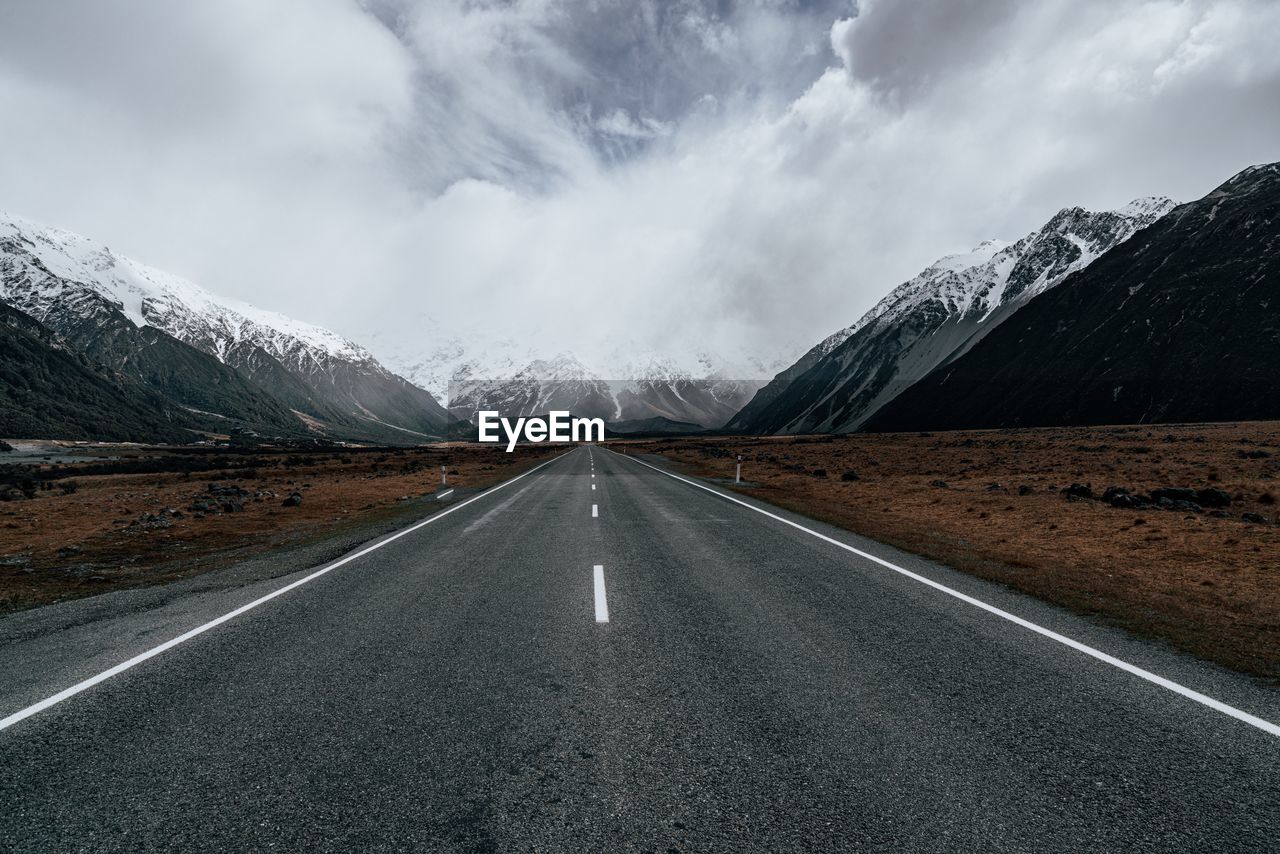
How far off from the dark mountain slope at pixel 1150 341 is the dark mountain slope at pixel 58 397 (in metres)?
227

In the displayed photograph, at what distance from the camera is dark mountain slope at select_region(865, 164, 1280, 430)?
108 metres

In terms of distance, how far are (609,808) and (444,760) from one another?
3.81ft

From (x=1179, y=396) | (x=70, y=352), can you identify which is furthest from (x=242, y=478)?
(x=70, y=352)

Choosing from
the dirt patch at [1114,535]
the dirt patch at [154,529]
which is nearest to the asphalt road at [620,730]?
the dirt patch at [1114,535]

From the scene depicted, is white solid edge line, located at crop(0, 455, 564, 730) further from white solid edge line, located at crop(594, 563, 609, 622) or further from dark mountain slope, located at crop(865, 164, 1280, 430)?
dark mountain slope, located at crop(865, 164, 1280, 430)

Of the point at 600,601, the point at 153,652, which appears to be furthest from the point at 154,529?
the point at 600,601

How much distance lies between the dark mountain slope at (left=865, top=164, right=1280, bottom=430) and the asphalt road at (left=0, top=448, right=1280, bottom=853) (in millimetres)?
133139

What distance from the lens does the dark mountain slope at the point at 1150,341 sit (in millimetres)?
107688

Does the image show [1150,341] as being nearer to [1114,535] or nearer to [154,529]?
[1114,535]

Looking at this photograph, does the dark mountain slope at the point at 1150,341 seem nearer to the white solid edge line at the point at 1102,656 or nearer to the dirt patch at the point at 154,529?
the white solid edge line at the point at 1102,656

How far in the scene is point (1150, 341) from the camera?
124188 mm

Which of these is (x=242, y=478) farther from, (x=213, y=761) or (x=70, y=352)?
(x=70, y=352)

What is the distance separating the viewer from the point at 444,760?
3645 millimetres

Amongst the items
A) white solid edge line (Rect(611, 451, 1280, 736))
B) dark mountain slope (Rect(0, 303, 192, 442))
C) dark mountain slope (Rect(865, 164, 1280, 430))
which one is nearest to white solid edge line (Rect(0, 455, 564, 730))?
white solid edge line (Rect(611, 451, 1280, 736))
